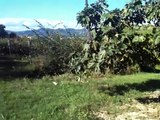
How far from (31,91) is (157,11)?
17.3ft

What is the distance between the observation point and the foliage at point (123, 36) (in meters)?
7.81

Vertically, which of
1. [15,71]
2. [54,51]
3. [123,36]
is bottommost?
[15,71]

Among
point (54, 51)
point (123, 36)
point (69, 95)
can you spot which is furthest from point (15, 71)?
point (123, 36)

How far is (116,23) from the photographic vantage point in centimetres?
820

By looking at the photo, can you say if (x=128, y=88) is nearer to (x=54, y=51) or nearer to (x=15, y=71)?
(x=54, y=51)

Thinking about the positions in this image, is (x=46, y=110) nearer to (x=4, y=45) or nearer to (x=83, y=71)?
(x=83, y=71)

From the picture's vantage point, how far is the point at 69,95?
11102mm

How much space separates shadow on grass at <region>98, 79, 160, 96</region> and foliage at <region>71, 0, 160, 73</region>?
296 cm

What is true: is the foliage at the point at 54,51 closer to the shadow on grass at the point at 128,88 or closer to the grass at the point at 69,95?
the grass at the point at 69,95

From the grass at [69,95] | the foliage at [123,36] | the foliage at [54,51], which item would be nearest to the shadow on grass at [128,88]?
the grass at [69,95]

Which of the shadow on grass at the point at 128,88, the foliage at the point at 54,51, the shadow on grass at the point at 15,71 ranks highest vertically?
the foliage at the point at 54,51

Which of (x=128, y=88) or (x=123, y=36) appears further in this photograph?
(x=128, y=88)

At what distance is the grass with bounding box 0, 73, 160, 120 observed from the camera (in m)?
9.11

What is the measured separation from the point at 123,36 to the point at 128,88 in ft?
15.0
